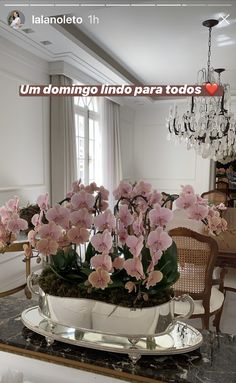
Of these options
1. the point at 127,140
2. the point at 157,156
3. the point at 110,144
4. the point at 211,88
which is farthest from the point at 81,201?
the point at 157,156

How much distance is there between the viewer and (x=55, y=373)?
2.43 feet

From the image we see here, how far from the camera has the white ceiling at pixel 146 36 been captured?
2.59m

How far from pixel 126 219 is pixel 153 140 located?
5944 millimetres

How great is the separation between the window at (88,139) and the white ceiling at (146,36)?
53cm

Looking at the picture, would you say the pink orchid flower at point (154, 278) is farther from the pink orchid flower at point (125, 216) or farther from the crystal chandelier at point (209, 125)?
the crystal chandelier at point (209, 125)

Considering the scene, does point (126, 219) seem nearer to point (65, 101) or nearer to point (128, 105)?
point (65, 101)

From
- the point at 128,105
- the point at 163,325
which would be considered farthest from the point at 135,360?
the point at 128,105

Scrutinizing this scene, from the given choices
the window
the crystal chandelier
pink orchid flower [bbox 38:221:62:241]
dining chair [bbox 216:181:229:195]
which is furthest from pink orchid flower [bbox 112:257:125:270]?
dining chair [bbox 216:181:229:195]

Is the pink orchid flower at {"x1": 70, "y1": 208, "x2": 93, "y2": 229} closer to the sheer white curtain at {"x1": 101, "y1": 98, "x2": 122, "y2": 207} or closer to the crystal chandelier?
the crystal chandelier

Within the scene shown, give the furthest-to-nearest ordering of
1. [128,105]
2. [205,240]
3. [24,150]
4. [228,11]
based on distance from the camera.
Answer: [128,105], [24,150], [228,11], [205,240]

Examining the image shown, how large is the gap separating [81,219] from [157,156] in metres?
5.94

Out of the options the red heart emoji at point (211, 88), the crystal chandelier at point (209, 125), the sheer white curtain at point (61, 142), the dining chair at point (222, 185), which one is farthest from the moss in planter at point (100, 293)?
the dining chair at point (222, 185)

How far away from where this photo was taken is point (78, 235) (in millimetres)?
724

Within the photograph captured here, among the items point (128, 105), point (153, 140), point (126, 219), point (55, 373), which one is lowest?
point (55, 373)
